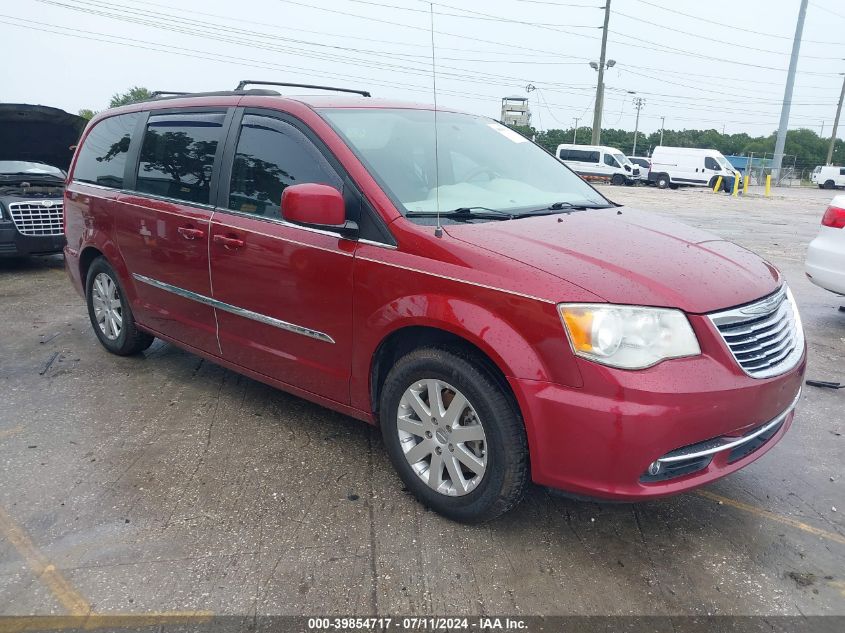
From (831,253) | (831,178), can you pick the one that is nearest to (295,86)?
(831,253)

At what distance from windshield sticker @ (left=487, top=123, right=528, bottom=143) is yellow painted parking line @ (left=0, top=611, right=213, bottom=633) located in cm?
309

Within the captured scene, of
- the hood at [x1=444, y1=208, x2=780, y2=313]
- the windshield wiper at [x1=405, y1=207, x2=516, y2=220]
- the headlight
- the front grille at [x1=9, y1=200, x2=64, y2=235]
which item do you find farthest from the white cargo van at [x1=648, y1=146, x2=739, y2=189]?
the headlight

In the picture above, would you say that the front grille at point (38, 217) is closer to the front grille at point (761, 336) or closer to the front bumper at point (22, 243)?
the front bumper at point (22, 243)

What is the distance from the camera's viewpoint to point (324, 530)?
9.59 feet

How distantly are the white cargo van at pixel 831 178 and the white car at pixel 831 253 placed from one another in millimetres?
43376

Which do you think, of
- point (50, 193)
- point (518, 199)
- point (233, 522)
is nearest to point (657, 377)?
point (518, 199)

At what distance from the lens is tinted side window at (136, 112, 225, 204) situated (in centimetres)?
394

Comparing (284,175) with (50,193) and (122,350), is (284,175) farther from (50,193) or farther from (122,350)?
(50,193)

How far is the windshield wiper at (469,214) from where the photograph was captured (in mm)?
3092

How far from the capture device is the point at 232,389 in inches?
178

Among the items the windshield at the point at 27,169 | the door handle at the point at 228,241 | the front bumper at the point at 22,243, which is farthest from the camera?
the windshield at the point at 27,169

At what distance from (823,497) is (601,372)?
1630 mm

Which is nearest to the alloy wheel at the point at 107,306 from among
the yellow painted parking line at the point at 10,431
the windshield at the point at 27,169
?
the yellow painted parking line at the point at 10,431

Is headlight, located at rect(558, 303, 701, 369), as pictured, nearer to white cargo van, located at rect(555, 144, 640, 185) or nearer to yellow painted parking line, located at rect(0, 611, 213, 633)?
yellow painted parking line, located at rect(0, 611, 213, 633)
